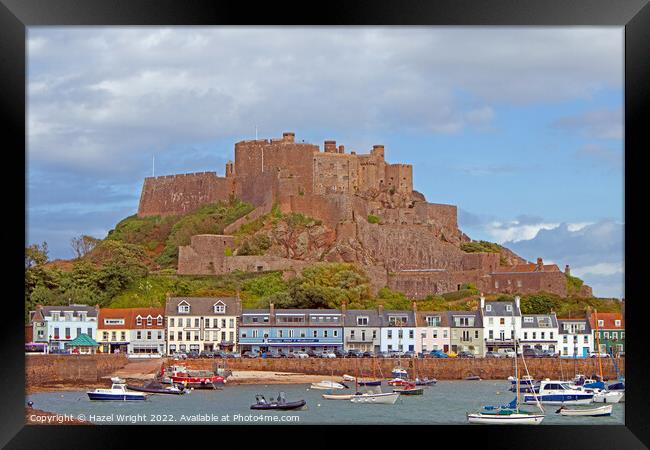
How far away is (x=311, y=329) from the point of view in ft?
80.5

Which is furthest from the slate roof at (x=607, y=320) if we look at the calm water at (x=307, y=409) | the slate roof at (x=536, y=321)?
the calm water at (x=307, y=409)

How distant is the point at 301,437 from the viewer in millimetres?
5715

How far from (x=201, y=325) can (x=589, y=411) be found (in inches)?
372

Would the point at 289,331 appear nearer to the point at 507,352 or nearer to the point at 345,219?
the point at 507,352

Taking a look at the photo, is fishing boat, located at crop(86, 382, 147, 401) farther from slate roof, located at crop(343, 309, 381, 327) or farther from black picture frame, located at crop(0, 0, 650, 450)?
black picture frame, located at crop(0, 0, 650, 450)

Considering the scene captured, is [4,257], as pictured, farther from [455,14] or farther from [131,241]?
[131,241]

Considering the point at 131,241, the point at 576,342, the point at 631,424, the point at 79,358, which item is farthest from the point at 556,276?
the point at 631,424

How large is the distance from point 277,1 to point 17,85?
133cm

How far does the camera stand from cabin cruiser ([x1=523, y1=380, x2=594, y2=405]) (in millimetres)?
18625

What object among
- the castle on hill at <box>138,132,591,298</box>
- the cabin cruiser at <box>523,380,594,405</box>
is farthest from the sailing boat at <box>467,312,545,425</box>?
the castle on hill at <box>138,132,591,298</box>

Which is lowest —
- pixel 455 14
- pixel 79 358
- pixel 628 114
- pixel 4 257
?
pixel 79 358

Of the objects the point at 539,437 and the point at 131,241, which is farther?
the point at 131,241

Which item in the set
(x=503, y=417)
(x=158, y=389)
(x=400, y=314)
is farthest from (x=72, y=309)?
(x=503, y=417)

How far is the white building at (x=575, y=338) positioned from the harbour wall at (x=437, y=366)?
793 millimetres
